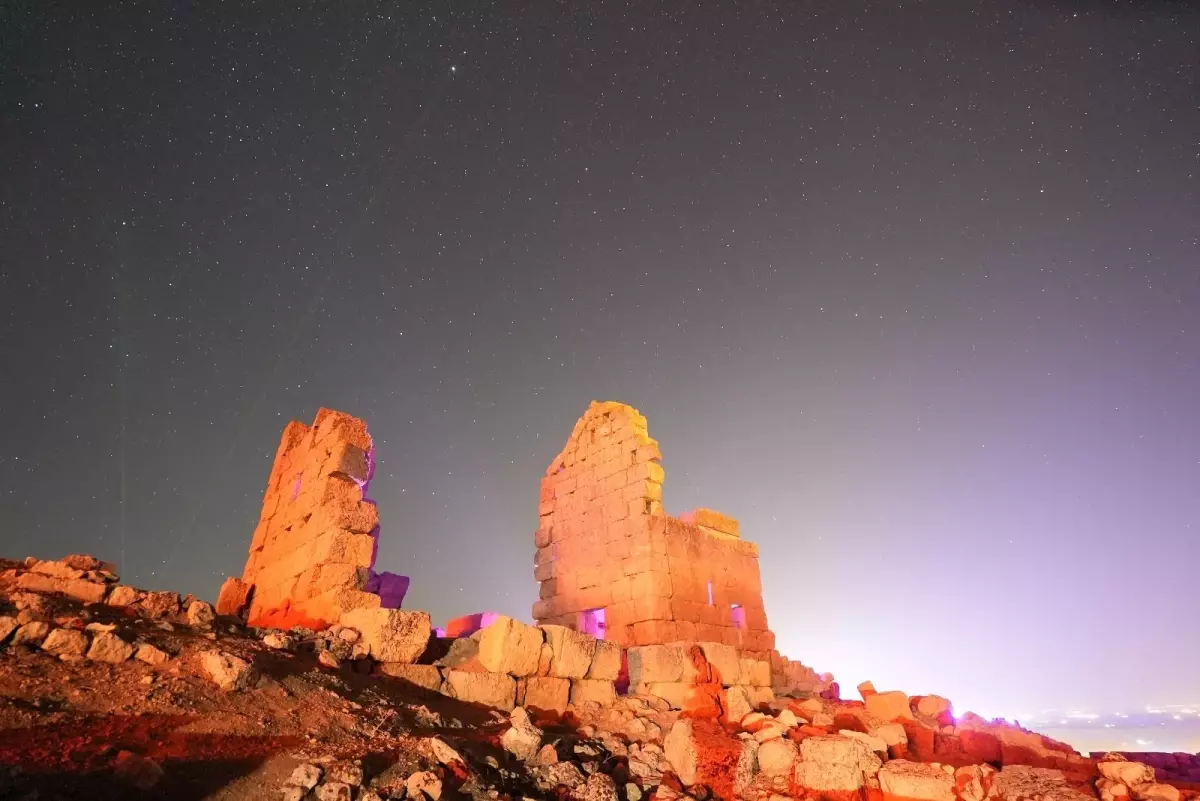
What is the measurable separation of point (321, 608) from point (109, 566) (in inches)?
81.9

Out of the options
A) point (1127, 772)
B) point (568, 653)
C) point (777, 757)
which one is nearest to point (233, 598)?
point (568, 653)

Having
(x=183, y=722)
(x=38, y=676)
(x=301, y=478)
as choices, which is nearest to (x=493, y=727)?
(x=183, y=722)

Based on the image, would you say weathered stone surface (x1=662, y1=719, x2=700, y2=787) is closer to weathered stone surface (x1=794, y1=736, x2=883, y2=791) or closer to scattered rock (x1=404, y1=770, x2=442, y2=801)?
weathered stone surface (x1=794, y1=736, x2=883, y2=791)

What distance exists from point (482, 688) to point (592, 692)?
4.71 ft

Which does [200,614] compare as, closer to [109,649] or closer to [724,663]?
[109,649]

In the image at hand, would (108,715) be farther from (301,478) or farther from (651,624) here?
(651,624)

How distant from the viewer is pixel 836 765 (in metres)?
5.48

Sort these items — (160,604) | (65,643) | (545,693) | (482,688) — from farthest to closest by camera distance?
(545,693) → (482,688) → (160,604) → (65,643)

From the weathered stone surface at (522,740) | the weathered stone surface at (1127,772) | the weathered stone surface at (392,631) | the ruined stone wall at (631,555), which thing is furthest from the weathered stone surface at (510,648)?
the weathered stone surface at (1127,772)

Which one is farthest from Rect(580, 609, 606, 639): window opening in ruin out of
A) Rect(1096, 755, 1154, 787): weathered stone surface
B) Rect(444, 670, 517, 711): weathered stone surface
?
Rect(1096, 755, 1154, 787): weathered stone surface

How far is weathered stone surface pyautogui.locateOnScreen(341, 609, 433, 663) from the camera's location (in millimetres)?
6402

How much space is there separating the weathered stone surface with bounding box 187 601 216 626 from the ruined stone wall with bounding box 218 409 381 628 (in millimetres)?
1218

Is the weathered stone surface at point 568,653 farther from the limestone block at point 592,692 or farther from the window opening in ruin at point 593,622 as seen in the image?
the window opening in ruin at point 593,622

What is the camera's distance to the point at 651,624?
9.64 m
